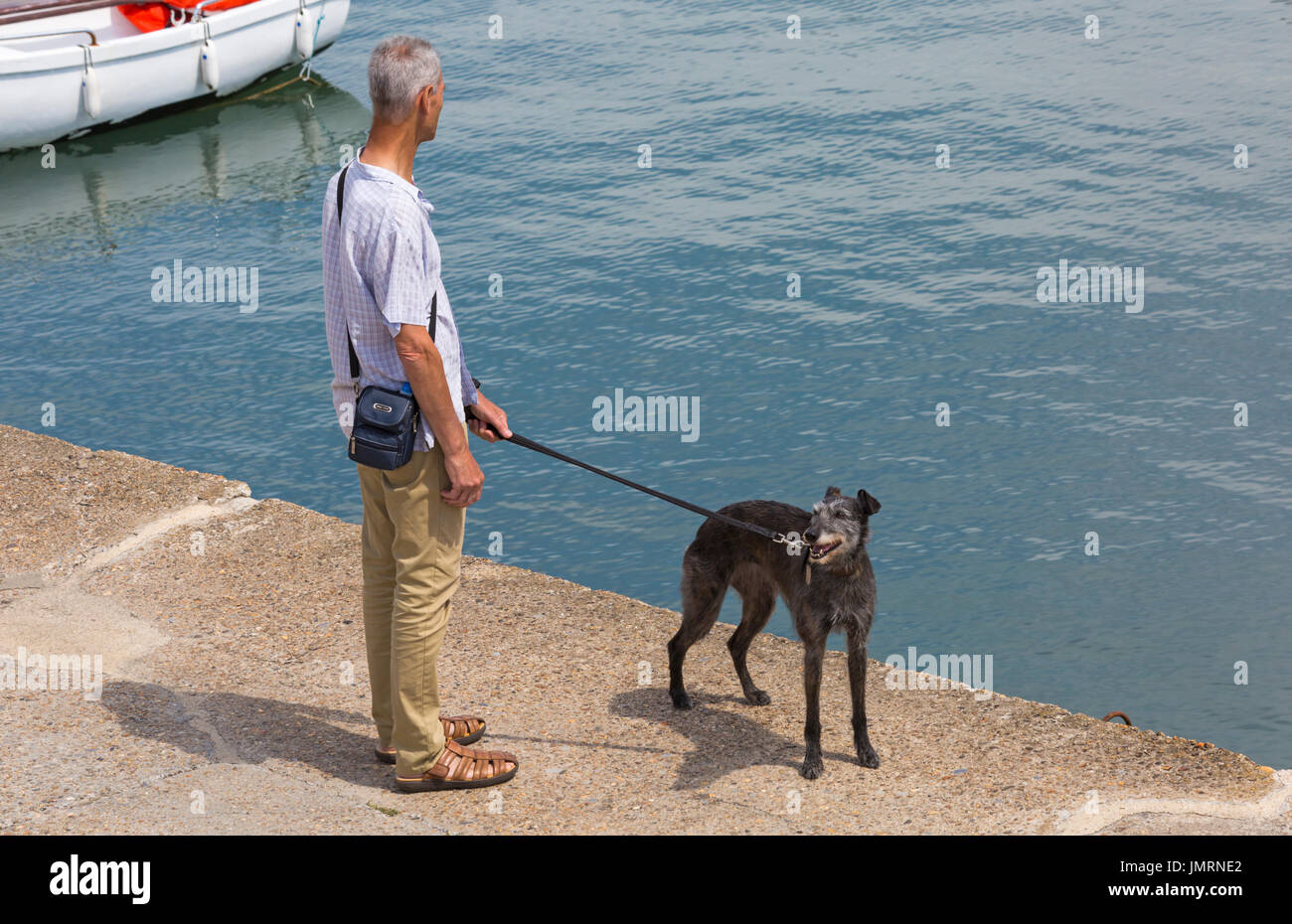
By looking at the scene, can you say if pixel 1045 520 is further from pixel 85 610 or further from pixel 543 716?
pixel 85 610

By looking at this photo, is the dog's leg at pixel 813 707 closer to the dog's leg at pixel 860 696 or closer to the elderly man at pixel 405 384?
the dog's leg at pixel 860 696

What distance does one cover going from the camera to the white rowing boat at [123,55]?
2314cm

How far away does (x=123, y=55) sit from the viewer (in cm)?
2384

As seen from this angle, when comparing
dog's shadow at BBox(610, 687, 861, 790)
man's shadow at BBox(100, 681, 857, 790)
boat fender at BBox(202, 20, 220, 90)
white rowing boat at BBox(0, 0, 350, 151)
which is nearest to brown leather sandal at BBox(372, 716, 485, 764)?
man's shadow at BBox(100, 681, 857, 790)

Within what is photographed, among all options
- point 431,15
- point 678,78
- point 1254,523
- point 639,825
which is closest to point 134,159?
point 431,15

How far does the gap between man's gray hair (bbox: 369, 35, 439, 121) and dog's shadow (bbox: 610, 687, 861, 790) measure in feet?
10.7

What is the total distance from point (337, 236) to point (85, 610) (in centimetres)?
376

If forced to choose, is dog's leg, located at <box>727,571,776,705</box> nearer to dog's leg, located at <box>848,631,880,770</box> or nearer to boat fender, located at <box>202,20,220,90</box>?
dog's leg, located at <box>848,631,880,770</box>

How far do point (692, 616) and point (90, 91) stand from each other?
66.9ft

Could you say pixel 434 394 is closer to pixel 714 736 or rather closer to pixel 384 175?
pixel 384 175

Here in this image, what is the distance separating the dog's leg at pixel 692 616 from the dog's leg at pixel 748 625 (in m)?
0.13

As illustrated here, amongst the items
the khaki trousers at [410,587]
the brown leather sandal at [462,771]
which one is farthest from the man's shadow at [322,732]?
the khaki trousers at [410,587]

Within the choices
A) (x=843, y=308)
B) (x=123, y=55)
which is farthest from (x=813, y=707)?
(x=123, y=55)

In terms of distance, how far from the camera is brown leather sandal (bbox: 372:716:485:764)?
6307 millimetres
